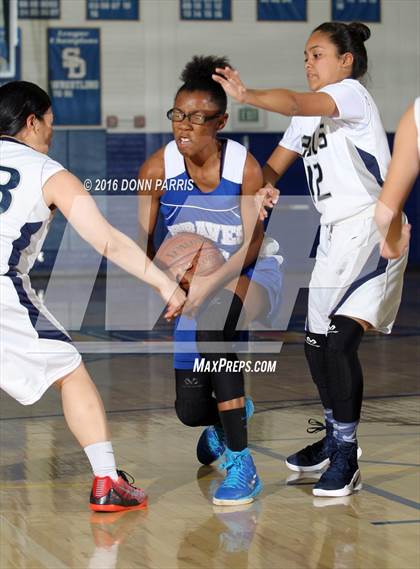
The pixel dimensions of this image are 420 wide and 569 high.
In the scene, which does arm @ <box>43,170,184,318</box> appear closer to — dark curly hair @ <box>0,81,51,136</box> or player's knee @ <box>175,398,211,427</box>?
dark curly hair @ <box>0,81,51,136</box>

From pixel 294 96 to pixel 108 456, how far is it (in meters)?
Answer: 1.50

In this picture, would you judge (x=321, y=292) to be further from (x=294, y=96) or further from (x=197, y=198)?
(x=294, y=96)

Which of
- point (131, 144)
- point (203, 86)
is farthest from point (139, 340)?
point (131, 144)

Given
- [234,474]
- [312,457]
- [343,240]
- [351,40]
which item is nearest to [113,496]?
[234,474]

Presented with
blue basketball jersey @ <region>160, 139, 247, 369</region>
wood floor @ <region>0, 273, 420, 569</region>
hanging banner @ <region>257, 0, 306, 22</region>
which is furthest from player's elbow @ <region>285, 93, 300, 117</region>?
hanging banner @ <region>257, 0, 306, 22</region>

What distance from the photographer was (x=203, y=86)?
15.3ft

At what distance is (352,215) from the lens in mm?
4652

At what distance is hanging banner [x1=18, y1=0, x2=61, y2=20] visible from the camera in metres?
18.4

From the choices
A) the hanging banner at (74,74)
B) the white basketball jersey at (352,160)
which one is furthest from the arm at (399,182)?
the hanging banner at (74,74)

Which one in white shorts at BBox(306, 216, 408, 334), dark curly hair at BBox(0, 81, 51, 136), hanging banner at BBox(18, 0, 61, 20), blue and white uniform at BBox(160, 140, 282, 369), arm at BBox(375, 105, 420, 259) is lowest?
white shorts at BBox(306, 216, 408, 334)

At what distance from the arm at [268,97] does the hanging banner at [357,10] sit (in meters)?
15.8

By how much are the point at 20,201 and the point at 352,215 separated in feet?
4.46

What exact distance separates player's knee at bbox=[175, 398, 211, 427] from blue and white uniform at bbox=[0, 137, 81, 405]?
2.22ft

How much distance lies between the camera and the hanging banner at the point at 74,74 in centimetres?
1873
